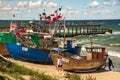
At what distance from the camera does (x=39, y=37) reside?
33.0 metres

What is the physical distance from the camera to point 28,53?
30719 millimetres

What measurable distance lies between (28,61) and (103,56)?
27.0ft

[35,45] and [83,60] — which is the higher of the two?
[83,60]

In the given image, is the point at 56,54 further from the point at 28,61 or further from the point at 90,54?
the point at 28,61

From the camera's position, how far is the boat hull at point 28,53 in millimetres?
30367

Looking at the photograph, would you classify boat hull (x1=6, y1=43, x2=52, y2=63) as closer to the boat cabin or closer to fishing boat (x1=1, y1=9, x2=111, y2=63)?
fishing boat (x1=1, y1=9, x2=111, y2=63)

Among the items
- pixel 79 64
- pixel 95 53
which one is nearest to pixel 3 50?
pixel 79 64

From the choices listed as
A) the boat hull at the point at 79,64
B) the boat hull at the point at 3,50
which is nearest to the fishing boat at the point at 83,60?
the boat hull at the point at 79,64

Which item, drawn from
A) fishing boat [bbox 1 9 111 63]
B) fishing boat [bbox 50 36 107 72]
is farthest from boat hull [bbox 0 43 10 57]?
fishing boat [bbox 50 36 107 72]

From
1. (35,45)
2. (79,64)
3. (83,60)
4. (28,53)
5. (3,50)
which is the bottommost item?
(3,50)

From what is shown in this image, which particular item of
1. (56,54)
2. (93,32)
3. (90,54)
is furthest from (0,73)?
(93,32)

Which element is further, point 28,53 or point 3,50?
point 3,50

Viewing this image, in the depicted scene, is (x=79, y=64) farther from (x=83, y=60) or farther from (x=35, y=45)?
(x=35, y=45)

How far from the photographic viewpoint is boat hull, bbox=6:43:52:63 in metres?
30.4
